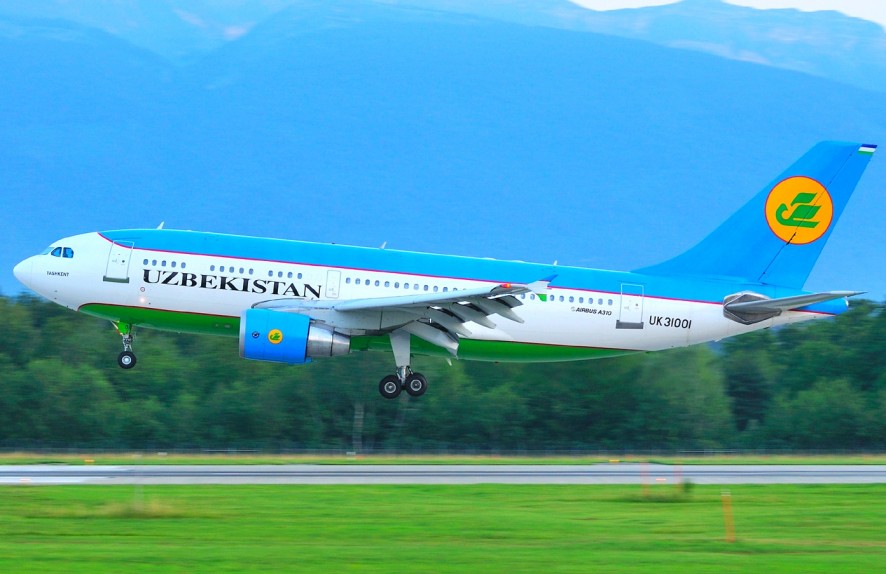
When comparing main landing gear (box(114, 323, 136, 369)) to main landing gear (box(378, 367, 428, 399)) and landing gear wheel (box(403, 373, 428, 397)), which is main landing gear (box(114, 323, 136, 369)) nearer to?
main landing gear (box(378, 367, 428, 399))

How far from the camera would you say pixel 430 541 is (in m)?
20.9

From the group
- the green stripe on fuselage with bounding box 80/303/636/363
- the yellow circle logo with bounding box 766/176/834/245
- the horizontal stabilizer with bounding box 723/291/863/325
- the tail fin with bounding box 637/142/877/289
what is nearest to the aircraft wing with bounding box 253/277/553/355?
the green stripe on fuselage with bounding box 80/303/636/363

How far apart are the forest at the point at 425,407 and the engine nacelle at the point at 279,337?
26575 mm

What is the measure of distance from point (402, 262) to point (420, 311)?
209 centimetres

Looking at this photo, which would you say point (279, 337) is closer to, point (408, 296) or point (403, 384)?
point (408, 296)

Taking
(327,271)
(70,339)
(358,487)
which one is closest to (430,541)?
(358,487)

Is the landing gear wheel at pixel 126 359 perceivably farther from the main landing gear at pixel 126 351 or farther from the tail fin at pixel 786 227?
the tail fin at pixel 786 227

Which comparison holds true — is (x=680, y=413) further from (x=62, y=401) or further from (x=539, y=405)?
(x=62, y=401)

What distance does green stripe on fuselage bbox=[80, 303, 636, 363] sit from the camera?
3531cm

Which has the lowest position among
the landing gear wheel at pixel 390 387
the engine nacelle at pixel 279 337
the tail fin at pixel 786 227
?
the landing gear wheel at pixel 390 387

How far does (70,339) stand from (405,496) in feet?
195

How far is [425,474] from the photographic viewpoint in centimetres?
3422

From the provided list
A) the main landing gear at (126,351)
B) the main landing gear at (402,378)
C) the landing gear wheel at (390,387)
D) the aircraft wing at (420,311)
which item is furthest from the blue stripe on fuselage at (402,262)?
the landing gear wheel at (390,387)

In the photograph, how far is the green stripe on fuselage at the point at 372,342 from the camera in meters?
35.3
